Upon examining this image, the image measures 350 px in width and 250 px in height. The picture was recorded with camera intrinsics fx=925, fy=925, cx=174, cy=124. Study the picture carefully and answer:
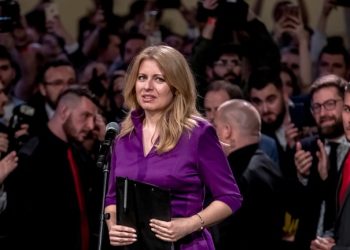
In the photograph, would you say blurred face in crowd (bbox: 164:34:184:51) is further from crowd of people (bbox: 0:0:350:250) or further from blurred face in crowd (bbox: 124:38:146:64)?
blurred face in crowd (bbox: 124:38:146:64)

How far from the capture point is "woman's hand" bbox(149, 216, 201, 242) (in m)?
2.93

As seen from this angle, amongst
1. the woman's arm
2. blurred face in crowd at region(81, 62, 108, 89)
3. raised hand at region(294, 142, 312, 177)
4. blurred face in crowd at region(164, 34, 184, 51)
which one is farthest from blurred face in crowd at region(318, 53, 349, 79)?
the woman's arm

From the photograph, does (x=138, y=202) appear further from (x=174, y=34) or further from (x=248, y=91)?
(x=174, y=34)

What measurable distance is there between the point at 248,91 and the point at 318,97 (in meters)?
1.19

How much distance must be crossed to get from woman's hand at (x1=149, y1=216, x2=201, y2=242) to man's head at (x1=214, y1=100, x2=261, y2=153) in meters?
1.42

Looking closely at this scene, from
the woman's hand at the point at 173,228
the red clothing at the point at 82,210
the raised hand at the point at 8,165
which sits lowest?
the red clothing at the point at 82,210

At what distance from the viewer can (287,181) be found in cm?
446

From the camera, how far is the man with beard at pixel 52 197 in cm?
461

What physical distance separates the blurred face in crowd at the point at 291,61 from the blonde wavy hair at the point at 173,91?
11.6 feet

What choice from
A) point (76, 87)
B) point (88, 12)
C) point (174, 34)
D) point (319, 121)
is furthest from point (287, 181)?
point (88, 12)

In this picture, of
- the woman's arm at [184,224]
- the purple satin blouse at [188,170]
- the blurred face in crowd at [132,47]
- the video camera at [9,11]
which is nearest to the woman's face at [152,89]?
the purple satin blouse at [188,170]

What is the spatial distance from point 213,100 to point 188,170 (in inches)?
89.3

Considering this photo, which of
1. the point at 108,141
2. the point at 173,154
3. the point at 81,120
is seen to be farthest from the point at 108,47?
the point at 173,154

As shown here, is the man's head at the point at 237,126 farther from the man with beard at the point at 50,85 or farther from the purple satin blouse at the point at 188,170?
the man with beard at the point at 50,85
